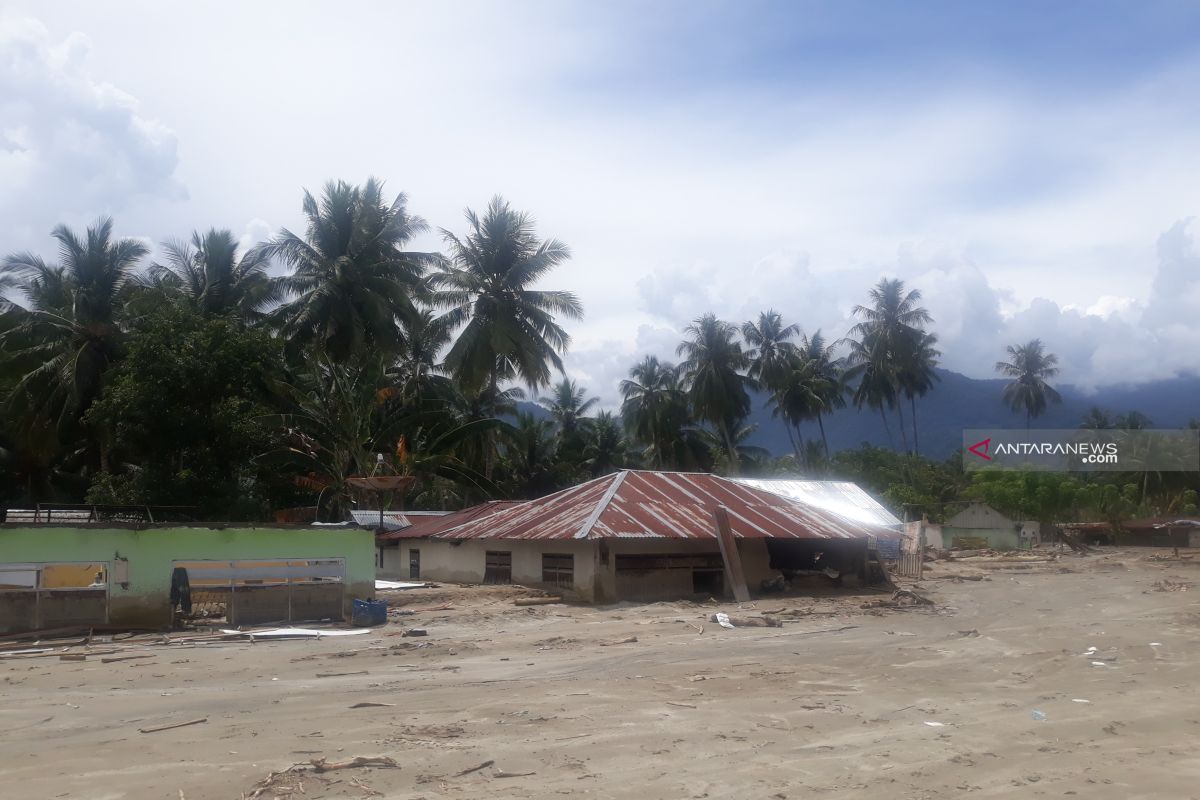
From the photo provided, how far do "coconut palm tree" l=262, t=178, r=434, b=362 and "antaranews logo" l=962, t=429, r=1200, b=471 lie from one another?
45784mm

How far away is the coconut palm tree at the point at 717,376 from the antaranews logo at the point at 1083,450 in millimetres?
21965

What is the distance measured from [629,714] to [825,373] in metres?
53.6

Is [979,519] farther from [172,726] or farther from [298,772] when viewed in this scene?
[298,772]

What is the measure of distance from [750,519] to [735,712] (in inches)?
697

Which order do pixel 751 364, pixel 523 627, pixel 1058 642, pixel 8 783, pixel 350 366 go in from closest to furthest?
pixel 8 783 → pixel 1058 642 → pixel 523 627 → pixel 350 366 → pixel 751 364

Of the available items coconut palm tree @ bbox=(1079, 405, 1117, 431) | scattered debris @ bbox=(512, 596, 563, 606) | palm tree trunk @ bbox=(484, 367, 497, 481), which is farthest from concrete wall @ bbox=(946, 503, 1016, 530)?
scattered debris @ bbox=(512, 596, 563, 606)

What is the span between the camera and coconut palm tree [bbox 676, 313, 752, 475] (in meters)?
54.5

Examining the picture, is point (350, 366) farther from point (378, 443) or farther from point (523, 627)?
point (523, 627)

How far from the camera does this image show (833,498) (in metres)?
37.6

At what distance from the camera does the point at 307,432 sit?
108 ft

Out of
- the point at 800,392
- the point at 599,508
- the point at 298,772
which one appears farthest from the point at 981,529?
the point at 298,772

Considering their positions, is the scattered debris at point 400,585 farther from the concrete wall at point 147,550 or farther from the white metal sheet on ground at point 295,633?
the white metal sheet on ground at point 295,633

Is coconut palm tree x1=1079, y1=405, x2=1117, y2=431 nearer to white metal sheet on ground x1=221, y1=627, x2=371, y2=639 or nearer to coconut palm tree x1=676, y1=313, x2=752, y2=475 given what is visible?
coconut palm tree x1=676, y1=313, x2=752, y2=475

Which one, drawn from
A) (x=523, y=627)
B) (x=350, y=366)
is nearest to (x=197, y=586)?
(x=523, y=627)
